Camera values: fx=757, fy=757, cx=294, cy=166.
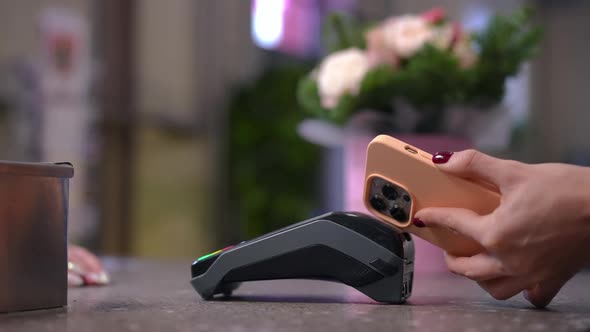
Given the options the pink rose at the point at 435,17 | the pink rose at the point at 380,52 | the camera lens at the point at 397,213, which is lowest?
the camera lens at the point at 397,213

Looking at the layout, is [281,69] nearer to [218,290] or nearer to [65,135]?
[65,135]

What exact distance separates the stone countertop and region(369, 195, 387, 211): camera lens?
3.7 inches

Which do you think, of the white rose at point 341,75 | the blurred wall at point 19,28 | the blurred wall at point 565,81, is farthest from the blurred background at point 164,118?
the blurred wall at point 565,81

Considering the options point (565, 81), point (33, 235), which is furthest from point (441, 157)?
point (565, 81)

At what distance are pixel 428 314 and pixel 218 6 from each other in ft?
10.3

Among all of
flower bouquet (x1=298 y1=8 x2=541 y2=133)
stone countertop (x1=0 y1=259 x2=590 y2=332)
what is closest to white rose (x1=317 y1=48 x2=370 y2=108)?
flower bouquet (x1=298 y1=8 x2=541 y2=133)

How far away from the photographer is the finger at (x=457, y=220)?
66 cm

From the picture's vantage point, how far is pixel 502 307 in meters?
0.71

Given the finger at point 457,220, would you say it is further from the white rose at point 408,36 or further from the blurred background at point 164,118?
the blurred background at point 164,118

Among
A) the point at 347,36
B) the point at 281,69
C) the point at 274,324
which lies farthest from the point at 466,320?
the point at 281,69

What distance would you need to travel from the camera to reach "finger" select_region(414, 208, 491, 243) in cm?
66

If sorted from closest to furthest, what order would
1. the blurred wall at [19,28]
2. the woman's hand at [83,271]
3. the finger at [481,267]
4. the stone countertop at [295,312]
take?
1. the stone countertop at [295,312]
2. the finger at [481,267]
3. the woman's hand at [83,271]
4. the blurred wall at [19,28]

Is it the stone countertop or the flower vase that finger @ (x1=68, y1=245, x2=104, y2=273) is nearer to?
the stone countertop

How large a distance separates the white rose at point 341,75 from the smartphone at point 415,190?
1.87 ft
